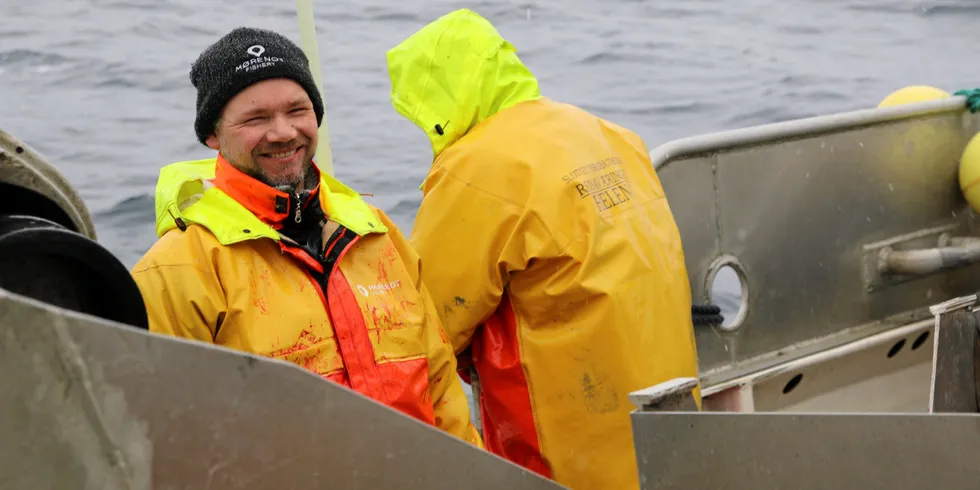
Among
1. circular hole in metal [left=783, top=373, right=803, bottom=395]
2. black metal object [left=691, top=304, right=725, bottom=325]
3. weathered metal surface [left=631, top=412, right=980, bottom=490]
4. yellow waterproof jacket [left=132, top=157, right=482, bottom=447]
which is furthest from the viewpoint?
circular hole in metal [left=783, top=373, right=803, bottom=395]

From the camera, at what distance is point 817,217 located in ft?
16.3

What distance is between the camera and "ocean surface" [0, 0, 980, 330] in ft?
33.0

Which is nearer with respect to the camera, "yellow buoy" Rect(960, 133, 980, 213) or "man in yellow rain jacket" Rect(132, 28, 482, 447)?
"man in yellow rain jacket" Rect(132, 28, 482, 447)

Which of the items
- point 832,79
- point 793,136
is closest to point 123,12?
point 832,79

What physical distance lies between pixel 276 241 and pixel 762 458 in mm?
1379

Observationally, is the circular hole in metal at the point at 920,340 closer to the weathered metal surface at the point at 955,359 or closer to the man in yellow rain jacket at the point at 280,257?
the weathered metal surface at the point at 955,359

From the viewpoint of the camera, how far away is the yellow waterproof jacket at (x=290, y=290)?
2727mm

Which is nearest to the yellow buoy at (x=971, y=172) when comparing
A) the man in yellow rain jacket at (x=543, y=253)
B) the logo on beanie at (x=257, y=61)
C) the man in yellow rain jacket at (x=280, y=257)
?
the man in yellow rain jacket at (x=543, y=253)

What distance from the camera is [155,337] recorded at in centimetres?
135

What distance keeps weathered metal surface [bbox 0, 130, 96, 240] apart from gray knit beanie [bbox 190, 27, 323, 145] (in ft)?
3.69

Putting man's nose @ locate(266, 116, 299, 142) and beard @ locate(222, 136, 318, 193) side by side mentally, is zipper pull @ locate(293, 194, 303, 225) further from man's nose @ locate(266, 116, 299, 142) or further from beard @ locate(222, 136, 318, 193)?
man's nose @ locate(266, 116, 299, 142)

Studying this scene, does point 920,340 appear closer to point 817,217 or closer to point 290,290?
point 817,217

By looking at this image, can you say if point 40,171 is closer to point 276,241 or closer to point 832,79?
point 276,241

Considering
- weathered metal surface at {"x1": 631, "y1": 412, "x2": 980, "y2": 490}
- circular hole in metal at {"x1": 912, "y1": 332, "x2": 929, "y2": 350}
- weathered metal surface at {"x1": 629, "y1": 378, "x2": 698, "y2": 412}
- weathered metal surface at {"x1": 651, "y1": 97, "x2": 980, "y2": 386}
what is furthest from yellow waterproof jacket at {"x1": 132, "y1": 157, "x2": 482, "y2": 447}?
circular hole in metal at {"x1": 912, "y1": 332, "x2": 929, "y2": 350}
